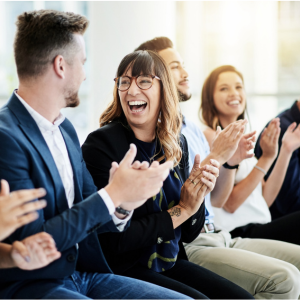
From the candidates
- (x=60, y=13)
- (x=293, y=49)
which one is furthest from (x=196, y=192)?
(x=293, y=49)

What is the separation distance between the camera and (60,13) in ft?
4.13

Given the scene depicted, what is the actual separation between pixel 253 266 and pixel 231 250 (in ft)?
0.46

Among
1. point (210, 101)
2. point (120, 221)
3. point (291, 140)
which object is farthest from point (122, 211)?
point (291, 140)

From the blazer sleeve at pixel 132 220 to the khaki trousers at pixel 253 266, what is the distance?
0.40 m

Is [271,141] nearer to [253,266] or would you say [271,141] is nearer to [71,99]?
[253,266]

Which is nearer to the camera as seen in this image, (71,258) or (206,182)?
(71,258)

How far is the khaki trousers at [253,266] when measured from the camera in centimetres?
168

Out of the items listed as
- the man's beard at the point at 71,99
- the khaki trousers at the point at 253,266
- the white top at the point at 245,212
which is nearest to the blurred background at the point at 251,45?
the white top at the point at 245,212

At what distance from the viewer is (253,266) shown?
1.72 metres

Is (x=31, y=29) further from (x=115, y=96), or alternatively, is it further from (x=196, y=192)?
(x=196, y=192)

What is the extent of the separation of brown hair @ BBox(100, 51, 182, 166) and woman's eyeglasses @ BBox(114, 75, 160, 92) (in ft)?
0.07

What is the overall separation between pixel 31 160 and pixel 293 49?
192 inches

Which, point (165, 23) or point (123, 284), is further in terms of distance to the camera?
point (165, 23)

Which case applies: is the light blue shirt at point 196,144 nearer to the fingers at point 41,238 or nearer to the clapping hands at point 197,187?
the clapping hands at point 197,187
